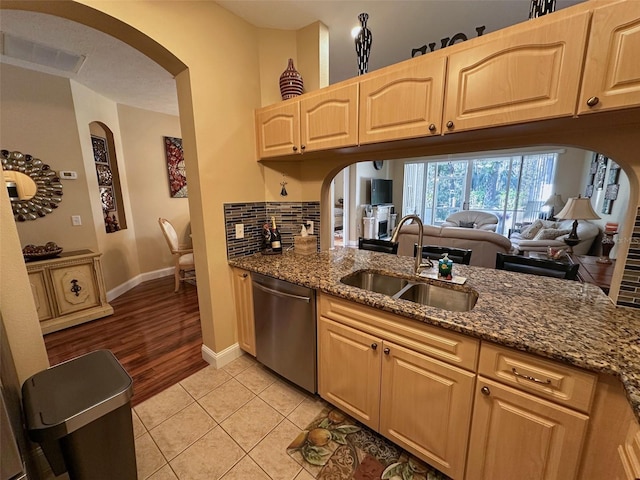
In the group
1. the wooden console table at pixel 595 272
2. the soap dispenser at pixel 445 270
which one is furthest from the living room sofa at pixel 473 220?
the soap dispenser at pixel 445 270

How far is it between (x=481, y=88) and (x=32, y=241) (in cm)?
413

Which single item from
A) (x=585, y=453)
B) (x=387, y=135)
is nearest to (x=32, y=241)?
(x=387, y=135)

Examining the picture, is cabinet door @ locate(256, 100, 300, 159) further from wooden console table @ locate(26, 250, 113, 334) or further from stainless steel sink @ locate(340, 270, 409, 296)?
wooden console table @ locate(26, 250, 113, 334)

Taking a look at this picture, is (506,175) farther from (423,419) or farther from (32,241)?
(32,241)

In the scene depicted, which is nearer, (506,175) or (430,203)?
(506,175)

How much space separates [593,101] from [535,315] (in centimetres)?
86

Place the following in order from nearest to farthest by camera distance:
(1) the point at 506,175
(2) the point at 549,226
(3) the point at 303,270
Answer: (3) the point at 303,270
(2) the point at 549,226
(1) the point at 506,175

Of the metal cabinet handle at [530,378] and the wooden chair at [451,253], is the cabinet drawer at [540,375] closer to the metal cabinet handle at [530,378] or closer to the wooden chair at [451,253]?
the metal cabinet handle at [530,378]

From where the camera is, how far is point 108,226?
351cm

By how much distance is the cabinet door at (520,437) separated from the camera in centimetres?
91

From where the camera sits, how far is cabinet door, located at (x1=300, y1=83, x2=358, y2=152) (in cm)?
160

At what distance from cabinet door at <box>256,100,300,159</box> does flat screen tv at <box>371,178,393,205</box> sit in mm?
5373

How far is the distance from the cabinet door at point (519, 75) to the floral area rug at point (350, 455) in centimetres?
174

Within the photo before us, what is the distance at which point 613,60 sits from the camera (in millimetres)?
947
